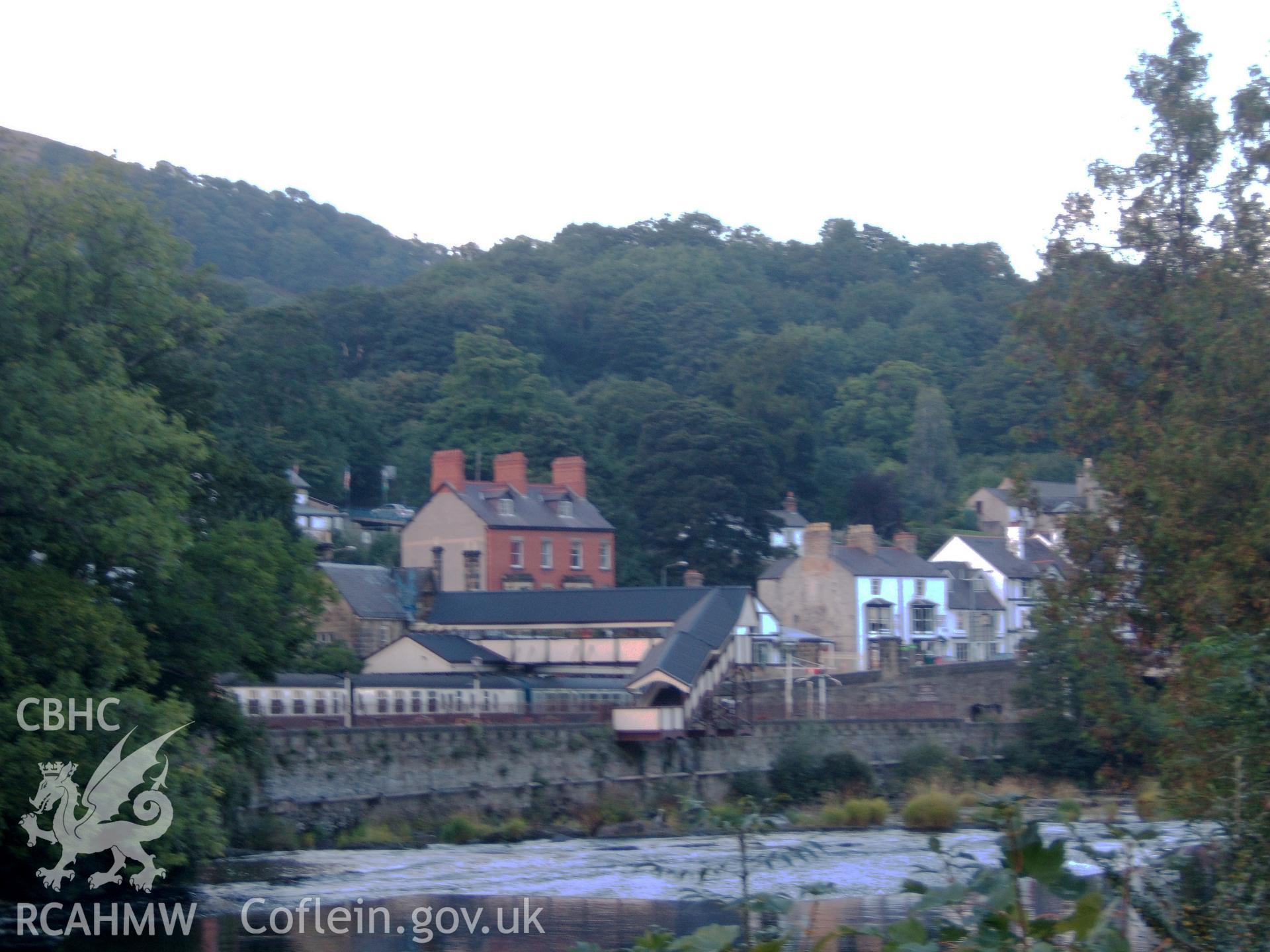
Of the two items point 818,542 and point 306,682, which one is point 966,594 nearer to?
point 818,542

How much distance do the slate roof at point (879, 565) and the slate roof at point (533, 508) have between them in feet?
32.0

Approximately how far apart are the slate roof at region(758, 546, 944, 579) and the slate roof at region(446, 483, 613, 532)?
975 centimetres

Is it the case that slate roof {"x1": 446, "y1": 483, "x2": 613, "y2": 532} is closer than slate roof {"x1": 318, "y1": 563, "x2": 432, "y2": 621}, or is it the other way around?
slate roof {"x1": 318, "y1": 563, "x2": 432, "y2": 621}

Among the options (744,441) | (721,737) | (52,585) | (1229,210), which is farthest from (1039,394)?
(52,585)

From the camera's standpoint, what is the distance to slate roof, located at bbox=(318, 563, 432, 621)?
56.4 meters

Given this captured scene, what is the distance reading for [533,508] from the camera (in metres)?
66.7

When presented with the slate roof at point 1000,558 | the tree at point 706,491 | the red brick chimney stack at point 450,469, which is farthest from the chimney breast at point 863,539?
the red brick chimney stack at point 450,469

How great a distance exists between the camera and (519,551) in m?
64.9

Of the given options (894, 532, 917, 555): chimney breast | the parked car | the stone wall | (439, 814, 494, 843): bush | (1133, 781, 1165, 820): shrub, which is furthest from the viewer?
the parked car

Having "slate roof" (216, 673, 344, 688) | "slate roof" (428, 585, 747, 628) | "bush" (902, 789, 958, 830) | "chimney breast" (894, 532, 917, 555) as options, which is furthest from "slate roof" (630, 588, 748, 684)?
"chimney breast" (894, 532, 917, 555)

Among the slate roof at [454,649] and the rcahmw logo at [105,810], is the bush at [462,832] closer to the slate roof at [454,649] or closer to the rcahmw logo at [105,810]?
the slate roof at [454,649]

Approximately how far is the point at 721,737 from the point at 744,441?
113 ft

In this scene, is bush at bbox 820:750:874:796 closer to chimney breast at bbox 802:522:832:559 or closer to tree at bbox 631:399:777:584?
chimney breast at bbox 802:522:832:559

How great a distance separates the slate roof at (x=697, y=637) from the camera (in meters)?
43.9
